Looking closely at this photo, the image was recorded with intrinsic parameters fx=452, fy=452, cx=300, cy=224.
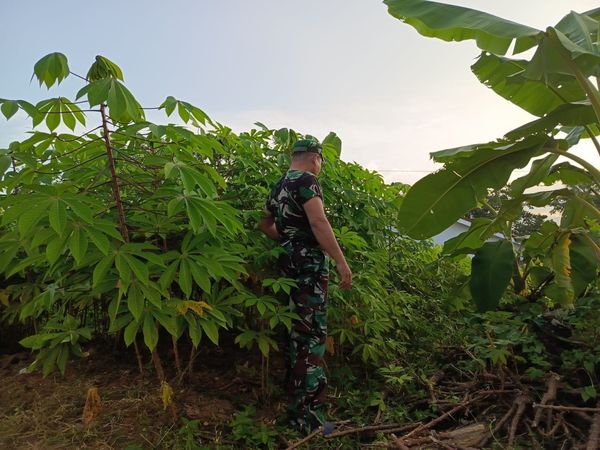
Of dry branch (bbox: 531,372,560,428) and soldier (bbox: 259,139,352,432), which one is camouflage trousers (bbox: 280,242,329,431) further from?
dry branch (bbox: 531,372,560,428)

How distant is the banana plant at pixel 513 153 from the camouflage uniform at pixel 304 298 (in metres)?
0.70

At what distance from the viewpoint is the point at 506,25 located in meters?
2.56

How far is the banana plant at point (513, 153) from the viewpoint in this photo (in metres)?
2.56

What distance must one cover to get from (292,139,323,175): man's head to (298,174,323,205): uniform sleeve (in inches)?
5.3

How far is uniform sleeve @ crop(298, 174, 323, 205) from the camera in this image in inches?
109

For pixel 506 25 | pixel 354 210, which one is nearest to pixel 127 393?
pixel 354 210

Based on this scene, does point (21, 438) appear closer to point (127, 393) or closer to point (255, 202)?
point (127, 393)

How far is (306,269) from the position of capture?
284 centimetres

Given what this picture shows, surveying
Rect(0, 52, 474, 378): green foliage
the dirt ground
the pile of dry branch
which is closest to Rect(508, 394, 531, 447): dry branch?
the pile of dry branch

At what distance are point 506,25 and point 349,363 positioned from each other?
2654mm

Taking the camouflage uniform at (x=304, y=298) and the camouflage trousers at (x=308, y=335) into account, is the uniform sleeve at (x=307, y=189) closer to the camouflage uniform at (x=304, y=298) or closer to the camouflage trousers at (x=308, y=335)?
the camouflage uniform at (x=304, y=298)

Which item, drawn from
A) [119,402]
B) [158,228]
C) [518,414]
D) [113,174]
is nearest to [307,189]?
[158,228]

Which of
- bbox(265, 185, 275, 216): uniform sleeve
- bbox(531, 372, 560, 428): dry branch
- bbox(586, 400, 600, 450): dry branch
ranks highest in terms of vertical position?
bbox(265, 185, 275, 216): uniform sleeve

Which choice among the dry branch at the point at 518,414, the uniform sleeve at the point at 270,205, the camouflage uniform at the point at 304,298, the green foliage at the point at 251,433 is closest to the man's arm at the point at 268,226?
the uniform sleeve at the point at 270,205
